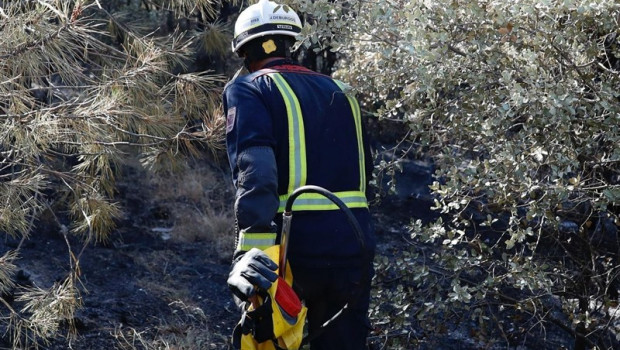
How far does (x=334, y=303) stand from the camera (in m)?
3.49

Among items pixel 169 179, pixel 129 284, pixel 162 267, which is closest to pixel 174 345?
pixel 129 284

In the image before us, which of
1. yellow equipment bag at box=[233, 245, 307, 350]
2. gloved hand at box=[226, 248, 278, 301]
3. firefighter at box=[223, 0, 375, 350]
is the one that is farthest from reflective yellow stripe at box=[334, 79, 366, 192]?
gloved hand at box=[226, 248, 278, 301]

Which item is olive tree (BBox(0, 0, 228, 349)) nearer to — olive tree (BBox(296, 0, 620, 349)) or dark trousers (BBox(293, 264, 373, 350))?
olive tree (BBox(296, 0, 620, 349))

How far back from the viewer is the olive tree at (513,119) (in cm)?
340

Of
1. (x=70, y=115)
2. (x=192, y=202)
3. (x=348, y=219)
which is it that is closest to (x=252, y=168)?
(x=348, y=219)

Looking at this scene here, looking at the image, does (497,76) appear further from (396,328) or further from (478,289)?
(396,328)

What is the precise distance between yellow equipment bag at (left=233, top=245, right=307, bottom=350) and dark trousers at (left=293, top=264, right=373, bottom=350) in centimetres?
20

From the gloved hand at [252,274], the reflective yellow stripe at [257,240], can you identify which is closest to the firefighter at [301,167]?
the reflective yellow stripe at [257,240]

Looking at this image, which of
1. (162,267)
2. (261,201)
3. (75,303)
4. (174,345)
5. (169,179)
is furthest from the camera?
(169,179)

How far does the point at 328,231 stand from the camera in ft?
11.0

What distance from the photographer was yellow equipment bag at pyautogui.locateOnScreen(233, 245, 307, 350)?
120 inches

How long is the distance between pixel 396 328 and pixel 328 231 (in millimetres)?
1116

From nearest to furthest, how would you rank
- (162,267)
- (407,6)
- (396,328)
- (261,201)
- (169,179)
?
(261,201), (407,6), (396,328), (162,267), (169,179)

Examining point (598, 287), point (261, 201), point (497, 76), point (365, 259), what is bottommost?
point (598, 287)
